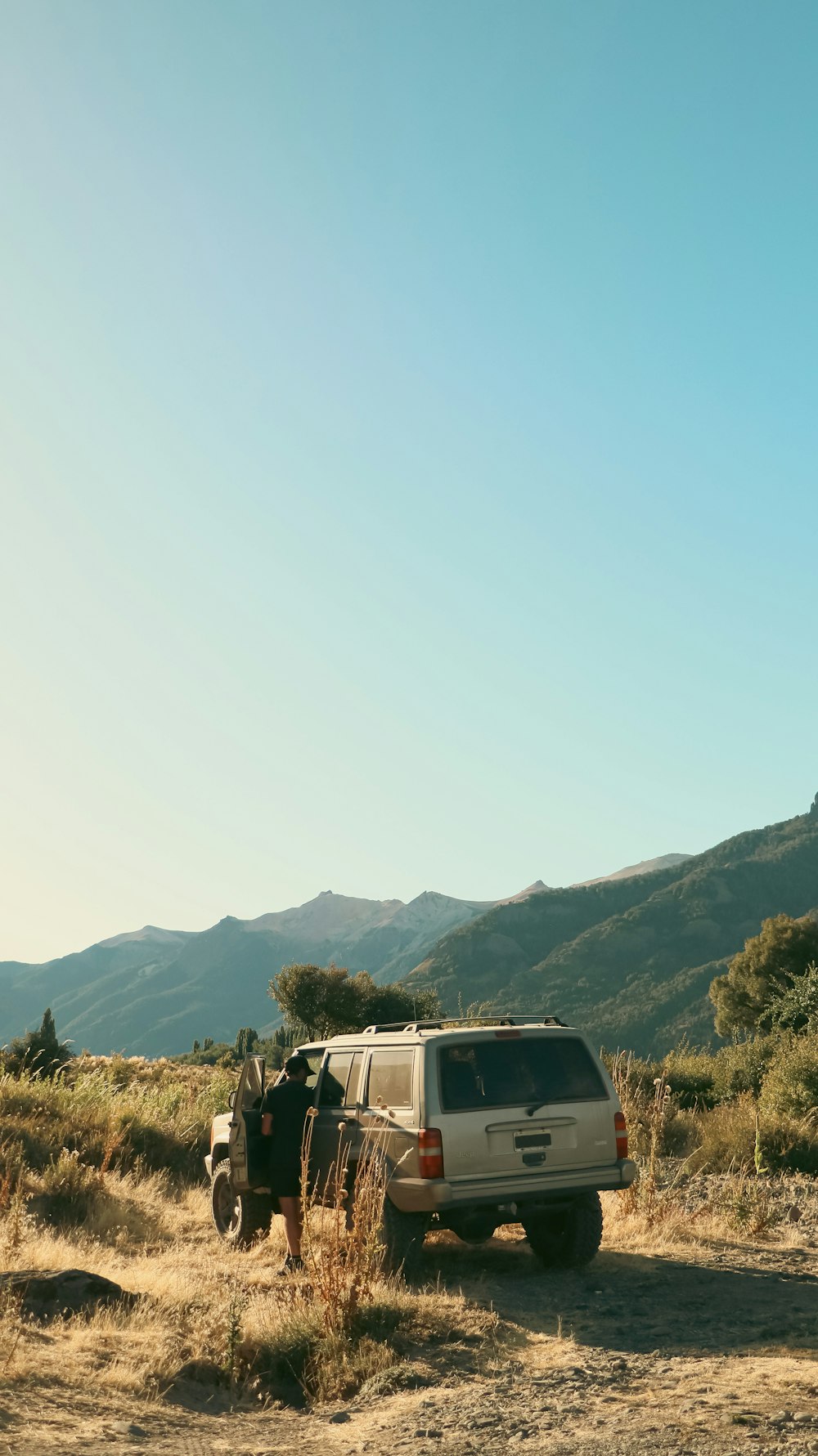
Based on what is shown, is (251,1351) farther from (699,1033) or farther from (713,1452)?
(699,1033)

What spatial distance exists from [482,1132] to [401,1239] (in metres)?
1.04

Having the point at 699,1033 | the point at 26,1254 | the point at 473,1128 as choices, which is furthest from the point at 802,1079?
the point at 699,1033

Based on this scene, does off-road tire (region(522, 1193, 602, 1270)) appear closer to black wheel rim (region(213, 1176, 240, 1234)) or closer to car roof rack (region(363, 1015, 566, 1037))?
car roof rack (region(363, 1015, 566, 1037))

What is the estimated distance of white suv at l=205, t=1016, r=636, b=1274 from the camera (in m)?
8.80

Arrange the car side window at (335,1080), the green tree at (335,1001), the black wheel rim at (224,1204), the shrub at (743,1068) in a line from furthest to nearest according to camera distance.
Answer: the green tree at (335,1001) < the shrub at (743,1068) < the black wheel rim at (224,1204) < the car side window at (335,1080)

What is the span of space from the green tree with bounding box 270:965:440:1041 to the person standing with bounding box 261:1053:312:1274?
46.7 m

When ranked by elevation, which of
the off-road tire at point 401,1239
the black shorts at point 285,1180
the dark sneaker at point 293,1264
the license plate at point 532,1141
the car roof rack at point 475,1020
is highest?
the car roof rack at point 475,1020

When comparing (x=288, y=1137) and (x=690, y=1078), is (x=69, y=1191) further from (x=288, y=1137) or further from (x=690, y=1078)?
(x=690, y=1078)

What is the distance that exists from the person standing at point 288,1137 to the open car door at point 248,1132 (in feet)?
1.22

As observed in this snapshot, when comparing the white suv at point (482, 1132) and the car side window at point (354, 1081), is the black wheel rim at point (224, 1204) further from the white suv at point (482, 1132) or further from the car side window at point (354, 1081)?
the car side window at point (354, 1081)

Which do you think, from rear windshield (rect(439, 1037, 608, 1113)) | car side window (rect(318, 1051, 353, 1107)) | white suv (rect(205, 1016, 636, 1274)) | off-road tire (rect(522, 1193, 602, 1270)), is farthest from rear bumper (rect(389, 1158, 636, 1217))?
car side window (rect(318, 1051, 353, 1107))

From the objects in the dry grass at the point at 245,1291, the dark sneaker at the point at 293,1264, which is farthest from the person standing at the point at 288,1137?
the dry grass at the point at 245,1291

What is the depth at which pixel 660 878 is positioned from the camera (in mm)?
156500

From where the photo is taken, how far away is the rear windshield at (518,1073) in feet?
29.7
